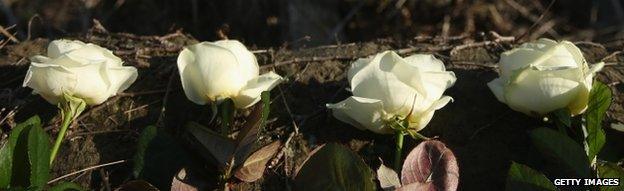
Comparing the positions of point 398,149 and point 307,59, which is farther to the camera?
point 307,59

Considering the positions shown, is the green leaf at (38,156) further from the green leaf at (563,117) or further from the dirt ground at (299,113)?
the green leaf at (563,117)

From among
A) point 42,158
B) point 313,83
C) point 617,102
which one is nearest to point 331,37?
point 313,83

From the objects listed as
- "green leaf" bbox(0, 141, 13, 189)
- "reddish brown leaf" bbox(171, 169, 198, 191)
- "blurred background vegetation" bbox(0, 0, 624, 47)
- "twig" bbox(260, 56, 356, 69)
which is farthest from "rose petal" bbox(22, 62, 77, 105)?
"blurred background vegetation" bbox(0, 0, 624, 47)

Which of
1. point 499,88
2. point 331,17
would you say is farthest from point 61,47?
point 331,17

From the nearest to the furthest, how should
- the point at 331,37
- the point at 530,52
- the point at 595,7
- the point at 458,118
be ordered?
the point at 530,52 < the point at 458,118 < the point at 331,37 < the point at 595,7

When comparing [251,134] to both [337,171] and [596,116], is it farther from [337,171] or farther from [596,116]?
[596,116]

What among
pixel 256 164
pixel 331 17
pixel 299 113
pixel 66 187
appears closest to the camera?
pixel 66 187

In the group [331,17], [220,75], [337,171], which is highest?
[220,75]

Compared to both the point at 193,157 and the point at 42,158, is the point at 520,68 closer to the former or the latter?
the point at 193,157
